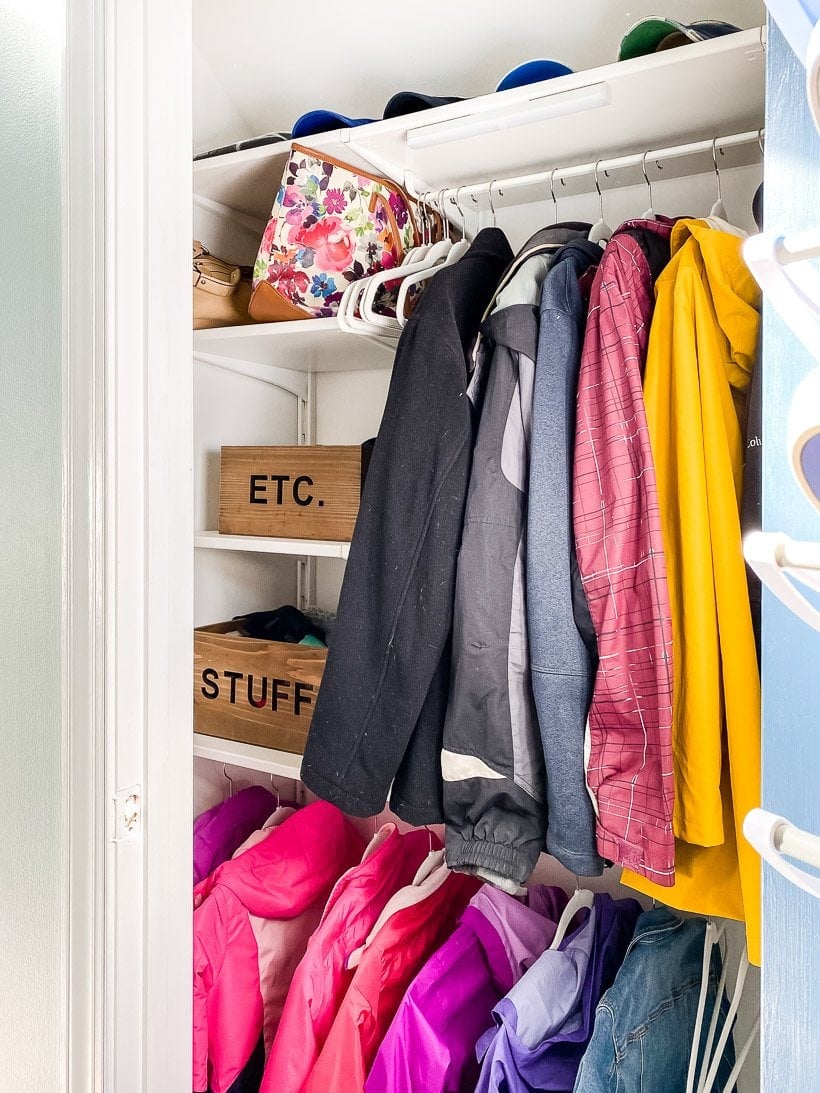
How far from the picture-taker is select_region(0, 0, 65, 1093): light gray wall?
855 mm

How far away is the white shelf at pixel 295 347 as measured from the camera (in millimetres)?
1414

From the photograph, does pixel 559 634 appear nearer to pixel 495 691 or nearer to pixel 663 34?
pixel 495 691

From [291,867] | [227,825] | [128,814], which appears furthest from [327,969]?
[128,814]

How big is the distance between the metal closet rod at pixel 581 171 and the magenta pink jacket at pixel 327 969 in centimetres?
118

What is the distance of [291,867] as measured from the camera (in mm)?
1456

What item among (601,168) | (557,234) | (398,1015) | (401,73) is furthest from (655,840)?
(401,73)

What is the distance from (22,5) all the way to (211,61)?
2.97 feet

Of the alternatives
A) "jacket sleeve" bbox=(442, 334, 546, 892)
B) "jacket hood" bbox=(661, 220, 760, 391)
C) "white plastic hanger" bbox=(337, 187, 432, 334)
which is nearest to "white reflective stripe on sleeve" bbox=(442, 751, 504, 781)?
"jacket sleeve" bbox=(442, 334, 546, 892)

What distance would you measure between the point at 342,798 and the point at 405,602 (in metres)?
0.28

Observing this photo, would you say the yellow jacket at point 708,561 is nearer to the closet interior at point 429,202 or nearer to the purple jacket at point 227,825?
the closet interior at point 429,202

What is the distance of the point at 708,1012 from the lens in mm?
1265

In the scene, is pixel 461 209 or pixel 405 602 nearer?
pixel 405 602

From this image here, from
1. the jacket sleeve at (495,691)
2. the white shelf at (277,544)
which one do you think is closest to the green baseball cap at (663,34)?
the jacket sleeve at (495,691)

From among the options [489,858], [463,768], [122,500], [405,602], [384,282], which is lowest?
[489,858]
